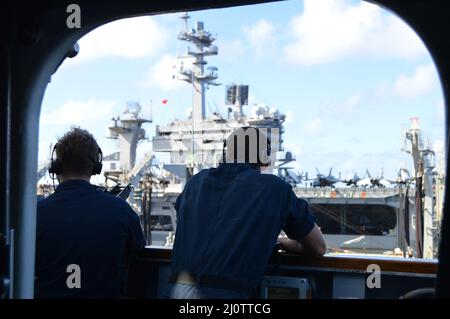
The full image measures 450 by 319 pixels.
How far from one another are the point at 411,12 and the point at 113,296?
67.2 inches

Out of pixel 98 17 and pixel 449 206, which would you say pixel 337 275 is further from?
pixel 98 17

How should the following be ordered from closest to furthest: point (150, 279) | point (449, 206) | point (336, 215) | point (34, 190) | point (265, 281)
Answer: point (449, 206)
point (34, 190)
point (265, 281)
point (150, 279)
point (336, 215)

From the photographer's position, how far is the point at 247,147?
240cm

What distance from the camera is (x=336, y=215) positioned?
31.6 m

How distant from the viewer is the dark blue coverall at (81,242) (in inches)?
95.0

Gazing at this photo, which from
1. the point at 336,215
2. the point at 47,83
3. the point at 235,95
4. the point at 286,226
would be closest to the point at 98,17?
the point at 47,83

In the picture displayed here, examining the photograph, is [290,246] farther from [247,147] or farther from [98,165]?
[98,165]

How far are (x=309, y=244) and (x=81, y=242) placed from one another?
3.33ft

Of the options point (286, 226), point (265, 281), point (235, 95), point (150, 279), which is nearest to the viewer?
point (286, 226)

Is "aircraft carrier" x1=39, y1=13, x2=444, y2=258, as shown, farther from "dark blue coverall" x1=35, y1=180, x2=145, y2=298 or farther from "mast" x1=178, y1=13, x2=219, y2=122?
"dark blue coverall" x1=35, y1=180, x2=145, y2=298

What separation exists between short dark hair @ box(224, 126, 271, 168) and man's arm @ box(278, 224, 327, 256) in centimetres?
39
